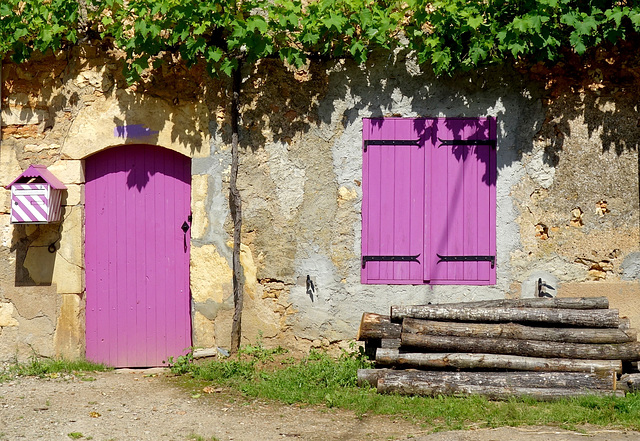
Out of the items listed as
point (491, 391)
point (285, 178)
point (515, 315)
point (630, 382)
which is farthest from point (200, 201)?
point (630, 382)

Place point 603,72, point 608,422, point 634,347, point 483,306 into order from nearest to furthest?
point 608,422, point 634,347, point 483,306, point 603,72

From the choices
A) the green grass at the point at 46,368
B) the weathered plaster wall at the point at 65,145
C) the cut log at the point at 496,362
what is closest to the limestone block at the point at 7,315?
the weathered plaster wall at the point at 65,145

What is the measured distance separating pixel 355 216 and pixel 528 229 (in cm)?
151

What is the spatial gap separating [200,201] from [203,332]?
1.18 m

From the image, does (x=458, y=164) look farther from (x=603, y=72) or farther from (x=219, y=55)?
(x=219, y=55)

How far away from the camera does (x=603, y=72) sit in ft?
21.5

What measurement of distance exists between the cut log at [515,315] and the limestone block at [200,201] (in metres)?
1.88

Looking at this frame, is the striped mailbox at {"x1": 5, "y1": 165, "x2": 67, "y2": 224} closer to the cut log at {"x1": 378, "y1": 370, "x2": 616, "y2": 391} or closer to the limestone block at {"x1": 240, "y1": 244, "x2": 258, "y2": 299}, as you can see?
the limestone block at {"x1": 240, "y1": 244, "x2": 258, "y2": 299}

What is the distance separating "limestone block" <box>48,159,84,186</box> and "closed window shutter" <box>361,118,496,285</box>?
257 centimetres

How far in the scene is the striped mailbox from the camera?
6523 mm

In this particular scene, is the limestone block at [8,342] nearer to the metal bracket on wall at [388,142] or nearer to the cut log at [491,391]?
the cut log at [491,391]

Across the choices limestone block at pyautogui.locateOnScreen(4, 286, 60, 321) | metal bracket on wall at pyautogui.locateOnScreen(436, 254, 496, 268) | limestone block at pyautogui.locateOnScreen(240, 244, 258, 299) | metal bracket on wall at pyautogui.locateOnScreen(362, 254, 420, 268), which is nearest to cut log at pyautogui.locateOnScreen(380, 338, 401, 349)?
metal bracket on wall at pyautogui.locateOnScreen(362, 254, 420, 268)

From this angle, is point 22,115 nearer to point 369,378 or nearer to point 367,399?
point 369,378

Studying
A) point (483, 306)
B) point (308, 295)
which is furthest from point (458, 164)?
point (308, 295)
